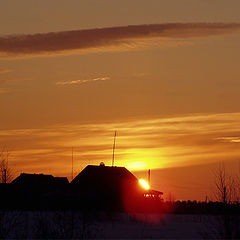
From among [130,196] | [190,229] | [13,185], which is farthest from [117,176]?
[190,229]

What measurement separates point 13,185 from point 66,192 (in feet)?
48.9

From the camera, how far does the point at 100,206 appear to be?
7512 cm

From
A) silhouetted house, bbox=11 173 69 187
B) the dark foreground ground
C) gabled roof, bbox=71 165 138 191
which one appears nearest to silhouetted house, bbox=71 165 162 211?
gabled roof, bbox=71 165 138 191

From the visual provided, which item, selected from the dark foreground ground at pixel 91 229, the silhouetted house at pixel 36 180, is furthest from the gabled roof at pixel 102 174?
the dark foreground ground at pixel 91 229

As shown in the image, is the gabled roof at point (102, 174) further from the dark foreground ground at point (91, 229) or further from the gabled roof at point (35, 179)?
the dark foreground ground at point (91, 229)

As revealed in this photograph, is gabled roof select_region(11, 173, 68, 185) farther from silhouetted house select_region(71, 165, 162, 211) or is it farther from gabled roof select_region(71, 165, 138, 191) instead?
silhouetted house select_region(71, 165, 162, 211)

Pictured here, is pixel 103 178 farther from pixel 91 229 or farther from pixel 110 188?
pixel 91 229

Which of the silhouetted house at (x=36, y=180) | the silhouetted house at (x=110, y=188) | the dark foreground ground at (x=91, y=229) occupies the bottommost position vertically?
the dark foreground ground at (x=91, y=229)

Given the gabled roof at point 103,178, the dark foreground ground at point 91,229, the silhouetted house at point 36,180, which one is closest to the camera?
the dark foreground ground at point 91,229

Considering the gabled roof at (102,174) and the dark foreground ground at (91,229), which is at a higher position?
the gabled roof at (102,174)

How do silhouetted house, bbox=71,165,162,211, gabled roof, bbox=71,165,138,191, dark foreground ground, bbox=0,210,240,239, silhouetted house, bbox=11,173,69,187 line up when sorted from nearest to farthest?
dark foreground ground, bbox=0,210,240,239 < silhouetted house, bbox=71,165,162,211 < gabled roof, bbox=71,165,138,191 < silhouetted house, bbox=11,173,69,187

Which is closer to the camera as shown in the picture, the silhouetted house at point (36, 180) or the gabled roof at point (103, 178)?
the gabled roof at point (103, 178)

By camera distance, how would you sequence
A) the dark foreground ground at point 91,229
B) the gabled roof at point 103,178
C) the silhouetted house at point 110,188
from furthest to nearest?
the gabled roof at point 103,178 < the silhouetted house at point 110,188 < the dark foreground ground at point 91,229

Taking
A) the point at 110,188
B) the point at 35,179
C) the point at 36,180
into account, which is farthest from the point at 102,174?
the point at 35,179
